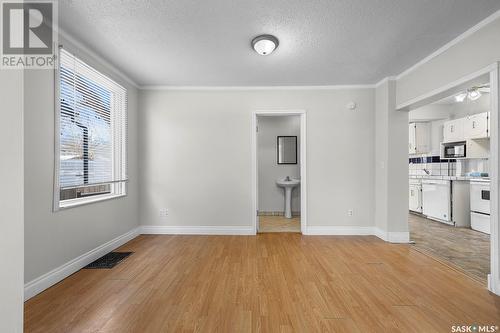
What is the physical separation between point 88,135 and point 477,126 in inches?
268

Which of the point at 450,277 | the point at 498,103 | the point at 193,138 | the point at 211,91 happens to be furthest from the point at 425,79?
the point at 193,138

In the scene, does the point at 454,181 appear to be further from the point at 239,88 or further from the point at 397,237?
the point at 239,88

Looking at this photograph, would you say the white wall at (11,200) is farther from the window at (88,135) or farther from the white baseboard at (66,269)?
the window at (88,135)

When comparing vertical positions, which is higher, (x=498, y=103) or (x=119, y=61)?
(x=119, y=61)

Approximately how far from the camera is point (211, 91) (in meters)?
4.06

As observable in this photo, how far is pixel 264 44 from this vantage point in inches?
100

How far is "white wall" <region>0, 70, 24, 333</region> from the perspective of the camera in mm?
984

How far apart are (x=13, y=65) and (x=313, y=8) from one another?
2.17 m

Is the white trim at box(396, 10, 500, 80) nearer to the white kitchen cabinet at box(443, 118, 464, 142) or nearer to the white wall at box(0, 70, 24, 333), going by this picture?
the white kitchen cabinet at box(443, 118, 464, 142)

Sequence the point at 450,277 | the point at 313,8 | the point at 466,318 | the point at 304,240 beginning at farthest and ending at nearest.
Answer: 1. the point at 304,240
2. the point at 450,277
3. the point at 313,8
4. the point at 466,318

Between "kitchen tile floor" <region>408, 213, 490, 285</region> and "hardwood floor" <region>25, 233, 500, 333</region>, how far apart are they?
23 centimetres

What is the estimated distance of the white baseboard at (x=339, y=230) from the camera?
13.1 ft

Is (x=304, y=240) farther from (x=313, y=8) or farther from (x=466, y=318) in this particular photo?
(x=313, y=8)

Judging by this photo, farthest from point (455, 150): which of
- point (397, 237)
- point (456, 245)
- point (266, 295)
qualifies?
point (266, 295)
